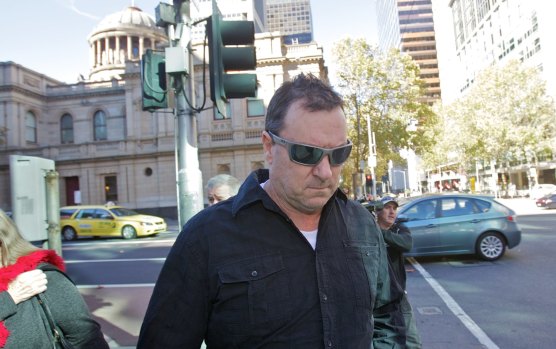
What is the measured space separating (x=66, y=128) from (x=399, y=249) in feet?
→ 144

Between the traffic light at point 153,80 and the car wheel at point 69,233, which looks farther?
the car wheel at point 69,233

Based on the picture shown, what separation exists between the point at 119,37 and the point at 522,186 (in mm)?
57567

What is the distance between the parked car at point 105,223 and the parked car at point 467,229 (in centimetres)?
1394

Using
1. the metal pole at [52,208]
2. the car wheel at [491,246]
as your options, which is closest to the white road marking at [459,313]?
the car wheel at [491,246]

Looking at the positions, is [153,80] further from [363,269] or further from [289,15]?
[289,15]

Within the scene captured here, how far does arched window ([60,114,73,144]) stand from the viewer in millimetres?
41531

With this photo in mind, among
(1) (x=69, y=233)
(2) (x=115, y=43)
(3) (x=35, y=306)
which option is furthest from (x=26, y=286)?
(2) (x=115, y=43)

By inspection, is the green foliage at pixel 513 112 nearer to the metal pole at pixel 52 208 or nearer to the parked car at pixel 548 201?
the parked car at pixel 548 201

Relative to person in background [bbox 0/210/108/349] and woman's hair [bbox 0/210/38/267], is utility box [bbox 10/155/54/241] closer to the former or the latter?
woman's hair [bbox 0/210/38/267]

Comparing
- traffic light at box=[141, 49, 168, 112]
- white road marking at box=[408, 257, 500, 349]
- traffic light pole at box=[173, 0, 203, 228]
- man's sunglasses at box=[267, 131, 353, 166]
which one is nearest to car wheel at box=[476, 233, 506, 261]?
white road marking at box=[408, 257, 500, 349]

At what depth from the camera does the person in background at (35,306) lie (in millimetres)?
2236

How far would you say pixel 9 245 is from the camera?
258 centimetres

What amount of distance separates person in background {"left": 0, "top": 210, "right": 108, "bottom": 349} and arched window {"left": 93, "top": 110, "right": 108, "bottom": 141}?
41.6 m

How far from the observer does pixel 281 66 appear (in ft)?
119
